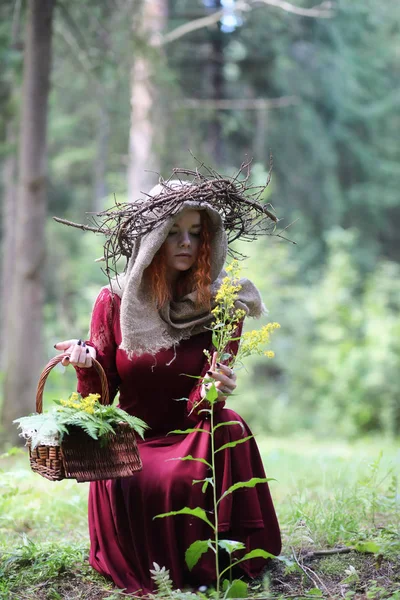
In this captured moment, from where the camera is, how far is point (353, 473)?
Answer: 6.11 meters

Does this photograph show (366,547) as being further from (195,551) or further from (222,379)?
(222,379)

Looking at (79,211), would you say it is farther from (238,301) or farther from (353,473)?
(238,301)

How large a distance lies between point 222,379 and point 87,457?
66cm

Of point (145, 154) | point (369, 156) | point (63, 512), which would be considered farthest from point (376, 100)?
point (63, 512)

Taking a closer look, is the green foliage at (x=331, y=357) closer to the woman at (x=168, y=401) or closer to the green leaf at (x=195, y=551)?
the woman at (x=168, y=401)

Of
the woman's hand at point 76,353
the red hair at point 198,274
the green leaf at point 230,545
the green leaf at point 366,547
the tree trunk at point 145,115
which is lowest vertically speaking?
the green leaf at point 366,547

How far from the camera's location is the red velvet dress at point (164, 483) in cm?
344

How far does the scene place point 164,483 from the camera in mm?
3441

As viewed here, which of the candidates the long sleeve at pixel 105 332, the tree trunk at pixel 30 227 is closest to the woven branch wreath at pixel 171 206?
the long sleeve at pixel 105 332

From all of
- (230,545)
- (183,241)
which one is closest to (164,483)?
(230,545)

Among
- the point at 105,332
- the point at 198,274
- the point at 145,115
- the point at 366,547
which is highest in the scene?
the point at 145,115

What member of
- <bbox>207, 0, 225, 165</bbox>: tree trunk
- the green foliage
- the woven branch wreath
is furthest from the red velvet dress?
<bbox>207, 0, 225, 165</bbox>: tree trunk

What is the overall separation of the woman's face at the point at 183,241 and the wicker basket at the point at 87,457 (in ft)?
2.61

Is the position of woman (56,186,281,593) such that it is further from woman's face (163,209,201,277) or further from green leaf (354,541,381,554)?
green leaf (354,541,381,554)
